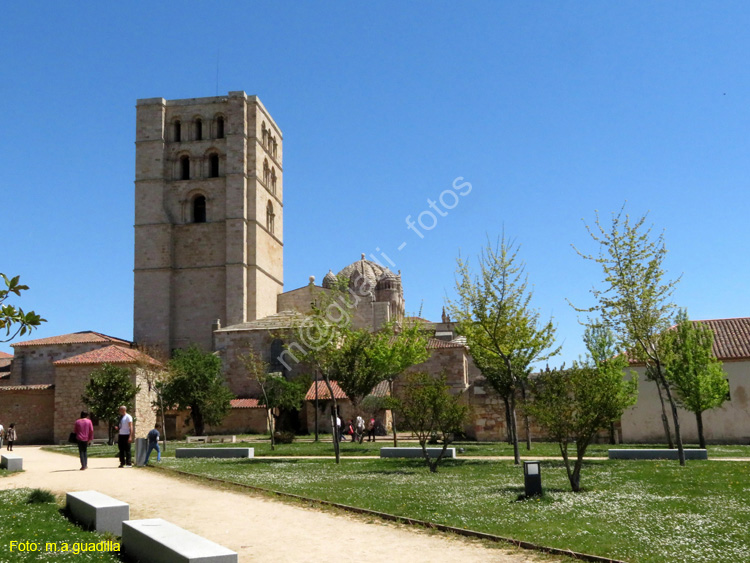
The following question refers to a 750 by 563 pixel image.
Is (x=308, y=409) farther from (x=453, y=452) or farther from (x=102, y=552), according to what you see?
(x=102, y=552)

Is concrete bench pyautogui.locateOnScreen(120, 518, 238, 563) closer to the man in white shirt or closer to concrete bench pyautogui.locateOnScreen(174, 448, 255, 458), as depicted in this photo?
Result: the man in white shirt

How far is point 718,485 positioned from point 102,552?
35.6 ft

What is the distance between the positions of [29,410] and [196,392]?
1030 cm

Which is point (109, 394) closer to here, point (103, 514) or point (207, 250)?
point (207, 250)

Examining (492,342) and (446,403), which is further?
(492,342)

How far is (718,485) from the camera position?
13055mm

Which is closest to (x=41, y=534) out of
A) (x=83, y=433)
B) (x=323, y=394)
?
(x=83, y=433)

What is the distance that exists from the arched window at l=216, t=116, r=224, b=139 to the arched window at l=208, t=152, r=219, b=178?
61.9 inches

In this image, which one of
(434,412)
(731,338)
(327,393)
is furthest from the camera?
(327,393)

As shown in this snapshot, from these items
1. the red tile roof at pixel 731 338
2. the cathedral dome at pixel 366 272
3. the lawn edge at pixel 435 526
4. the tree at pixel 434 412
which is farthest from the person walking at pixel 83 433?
the cathedral dome at pixel 366 272

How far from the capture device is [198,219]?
56281 mm

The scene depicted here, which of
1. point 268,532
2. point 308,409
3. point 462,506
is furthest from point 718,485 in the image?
point 308,409

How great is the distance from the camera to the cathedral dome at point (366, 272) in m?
69.3

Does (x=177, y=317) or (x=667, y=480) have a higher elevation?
(x=177, y=317)
